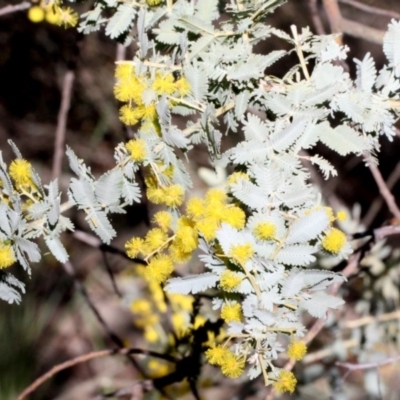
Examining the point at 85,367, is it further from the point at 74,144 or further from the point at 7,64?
the point at 7,64

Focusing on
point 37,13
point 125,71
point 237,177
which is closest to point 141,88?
point 125,71

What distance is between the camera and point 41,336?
185cm

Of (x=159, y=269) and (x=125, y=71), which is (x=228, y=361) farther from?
(x=125, y=71)

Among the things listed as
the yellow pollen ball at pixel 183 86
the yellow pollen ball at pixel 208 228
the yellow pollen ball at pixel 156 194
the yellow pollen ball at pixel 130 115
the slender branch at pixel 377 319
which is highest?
the yellow pollen ball at pixel 183 86

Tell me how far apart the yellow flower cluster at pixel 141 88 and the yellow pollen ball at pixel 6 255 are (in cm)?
17

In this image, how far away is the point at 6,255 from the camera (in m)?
0.50

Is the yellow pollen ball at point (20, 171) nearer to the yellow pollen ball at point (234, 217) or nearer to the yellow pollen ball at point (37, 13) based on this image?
the yellow pollen ball at point (234, 217)

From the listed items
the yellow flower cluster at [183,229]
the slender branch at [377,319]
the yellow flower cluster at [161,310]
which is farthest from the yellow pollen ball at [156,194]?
the slender branch at [377,319]

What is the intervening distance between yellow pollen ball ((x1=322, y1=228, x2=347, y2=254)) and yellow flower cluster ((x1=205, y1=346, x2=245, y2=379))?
0.43 feet

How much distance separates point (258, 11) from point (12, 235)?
32 centimetres

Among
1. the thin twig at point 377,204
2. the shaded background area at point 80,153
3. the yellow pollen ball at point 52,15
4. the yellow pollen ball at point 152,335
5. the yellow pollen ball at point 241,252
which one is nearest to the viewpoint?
the yellow pollen ball at point 241,252

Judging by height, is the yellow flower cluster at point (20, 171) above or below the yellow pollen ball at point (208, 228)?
above

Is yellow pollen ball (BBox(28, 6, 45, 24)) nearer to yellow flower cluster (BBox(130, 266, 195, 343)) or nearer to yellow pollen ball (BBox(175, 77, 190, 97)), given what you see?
yellow pollen ball (BBox(175, 77, 190, 97))

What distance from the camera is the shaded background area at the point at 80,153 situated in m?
1.81
